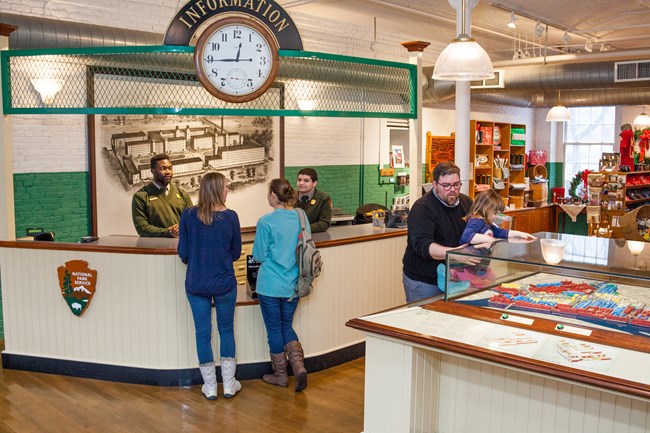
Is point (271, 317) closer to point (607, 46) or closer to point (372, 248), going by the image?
point (372, 248)

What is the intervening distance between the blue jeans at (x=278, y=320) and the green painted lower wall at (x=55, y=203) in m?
2.55

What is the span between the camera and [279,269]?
5020 millimetres

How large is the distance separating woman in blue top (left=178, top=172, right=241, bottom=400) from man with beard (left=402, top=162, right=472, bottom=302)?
4.17 feet

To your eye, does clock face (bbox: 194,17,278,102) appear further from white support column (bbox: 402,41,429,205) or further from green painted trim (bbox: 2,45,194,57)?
white support column (bbox: 402,41,429,205)

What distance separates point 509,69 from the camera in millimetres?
9898

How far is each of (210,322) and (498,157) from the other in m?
8.97

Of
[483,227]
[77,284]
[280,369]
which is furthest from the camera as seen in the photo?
[77,284]

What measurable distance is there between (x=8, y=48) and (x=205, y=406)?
3.31m

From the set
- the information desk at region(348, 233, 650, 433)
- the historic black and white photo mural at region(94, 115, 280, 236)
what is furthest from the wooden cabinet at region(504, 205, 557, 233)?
the information desk at region(348, 233, 650, 433)

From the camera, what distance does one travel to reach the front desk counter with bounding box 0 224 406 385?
5.22m

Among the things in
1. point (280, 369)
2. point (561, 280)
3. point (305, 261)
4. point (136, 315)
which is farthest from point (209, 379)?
point (561, 280)

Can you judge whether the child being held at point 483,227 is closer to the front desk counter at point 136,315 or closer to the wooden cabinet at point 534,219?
the front desk counter at point 136,315

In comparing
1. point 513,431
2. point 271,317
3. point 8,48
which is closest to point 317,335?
point 271,317

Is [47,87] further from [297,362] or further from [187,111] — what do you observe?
[297,362]
